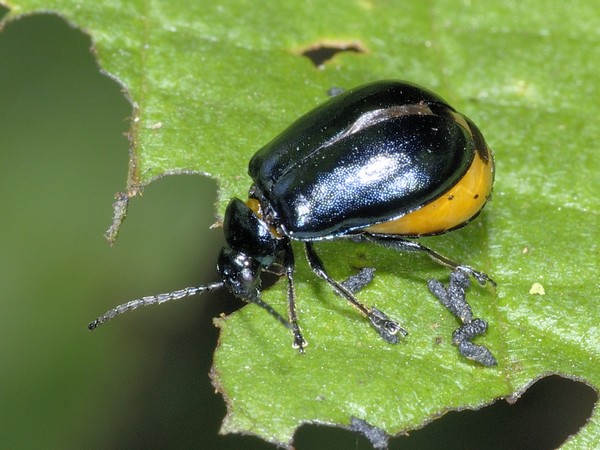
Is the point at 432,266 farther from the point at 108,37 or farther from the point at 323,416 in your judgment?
the point at 108,37

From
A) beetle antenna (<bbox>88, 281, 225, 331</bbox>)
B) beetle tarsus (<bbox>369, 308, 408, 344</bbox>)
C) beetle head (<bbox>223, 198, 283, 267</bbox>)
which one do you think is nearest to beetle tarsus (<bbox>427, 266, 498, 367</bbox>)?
beetle tarsus (<bbox>369, 308, 408, 344</bbox>)

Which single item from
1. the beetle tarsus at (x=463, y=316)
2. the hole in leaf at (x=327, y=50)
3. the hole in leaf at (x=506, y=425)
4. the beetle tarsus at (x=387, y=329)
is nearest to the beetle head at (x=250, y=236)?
the beetle tarsus at (x=387, y=329)

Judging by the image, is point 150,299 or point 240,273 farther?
point 150,299

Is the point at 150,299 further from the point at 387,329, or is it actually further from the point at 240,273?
the point at 387,329

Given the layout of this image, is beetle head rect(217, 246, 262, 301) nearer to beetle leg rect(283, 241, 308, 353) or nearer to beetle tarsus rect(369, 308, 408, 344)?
beetle leg rect(283, 241, 308, 353)

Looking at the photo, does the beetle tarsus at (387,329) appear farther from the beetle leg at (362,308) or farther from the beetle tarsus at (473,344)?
the beetle tarsus at (473,344)

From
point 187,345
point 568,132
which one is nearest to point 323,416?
point 187,345

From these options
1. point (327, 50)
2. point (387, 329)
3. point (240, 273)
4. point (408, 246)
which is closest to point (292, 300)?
point (240, 273)

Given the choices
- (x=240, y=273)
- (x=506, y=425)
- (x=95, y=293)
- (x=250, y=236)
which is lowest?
(x=506, y=425)
